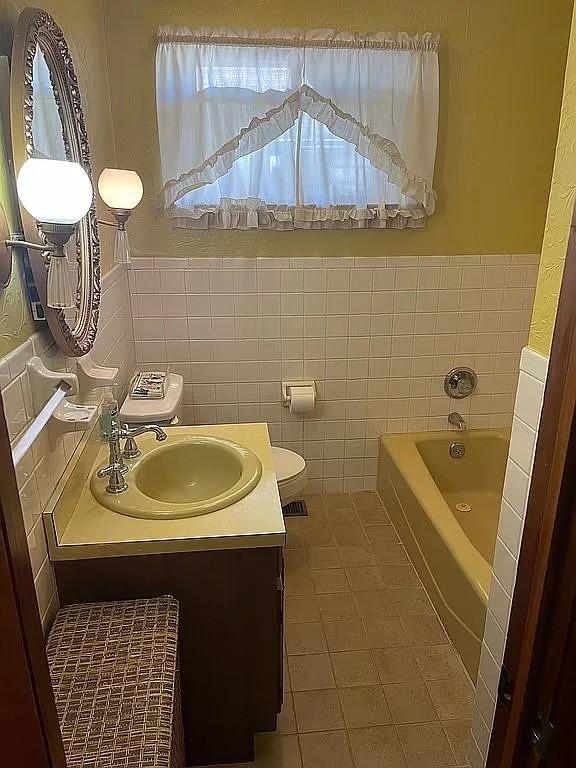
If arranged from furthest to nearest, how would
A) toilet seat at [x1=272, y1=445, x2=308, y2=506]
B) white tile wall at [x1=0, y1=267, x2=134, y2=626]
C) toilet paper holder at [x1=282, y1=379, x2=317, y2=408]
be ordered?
toilet paper holder at [x1=282, y1=379, x2=317, y2=408], toilet seat at [x1=272, y1=445, x2=308, y2=506], white tile wall at [x1=0, y1=267, x2=134, y2=626]

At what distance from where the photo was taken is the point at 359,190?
266cm

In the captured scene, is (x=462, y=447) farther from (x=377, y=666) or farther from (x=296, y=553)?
(x=377, y=666)

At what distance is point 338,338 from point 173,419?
3.25 ft

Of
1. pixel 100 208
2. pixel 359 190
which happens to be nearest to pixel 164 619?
pixel 100 208

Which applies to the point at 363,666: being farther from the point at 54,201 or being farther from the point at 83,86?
the point at 83,86

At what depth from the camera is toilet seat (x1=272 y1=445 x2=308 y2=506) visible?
2.41 meters

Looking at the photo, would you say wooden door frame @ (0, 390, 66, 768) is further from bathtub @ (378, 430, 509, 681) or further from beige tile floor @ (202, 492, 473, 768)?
bathtub @ (378, 430, 509, 681)

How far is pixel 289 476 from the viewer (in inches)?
96.3

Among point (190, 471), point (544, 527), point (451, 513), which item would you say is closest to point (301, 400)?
point (451, 513)

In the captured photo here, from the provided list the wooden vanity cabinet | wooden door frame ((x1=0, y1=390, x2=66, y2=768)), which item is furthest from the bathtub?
wooden door frame ((x1=0, y1=390, x2=66, y2=768))

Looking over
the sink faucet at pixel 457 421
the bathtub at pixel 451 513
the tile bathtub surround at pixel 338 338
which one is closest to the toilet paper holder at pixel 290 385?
the tile bathtub surround at pixel 338 338

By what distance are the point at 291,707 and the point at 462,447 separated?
1.63 m

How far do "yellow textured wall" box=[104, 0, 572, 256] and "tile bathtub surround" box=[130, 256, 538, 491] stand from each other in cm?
9

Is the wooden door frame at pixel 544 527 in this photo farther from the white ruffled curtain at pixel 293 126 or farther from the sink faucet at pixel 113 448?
the white ruffled curtain at pixel 293 126
